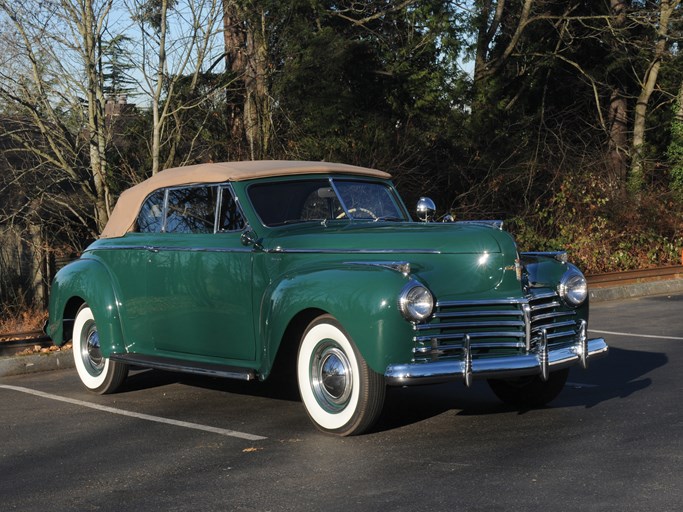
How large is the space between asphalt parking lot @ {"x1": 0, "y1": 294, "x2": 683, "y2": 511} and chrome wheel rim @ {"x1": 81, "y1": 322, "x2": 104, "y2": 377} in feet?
0.85

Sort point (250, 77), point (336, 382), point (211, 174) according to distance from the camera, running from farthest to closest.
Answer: point (250, 77) < point (211, 174) < point (336, 382)

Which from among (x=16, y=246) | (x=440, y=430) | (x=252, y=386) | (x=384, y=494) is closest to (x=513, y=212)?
(x=16, y=246)

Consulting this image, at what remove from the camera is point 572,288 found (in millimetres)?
6734

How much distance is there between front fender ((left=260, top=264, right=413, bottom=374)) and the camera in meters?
5.85

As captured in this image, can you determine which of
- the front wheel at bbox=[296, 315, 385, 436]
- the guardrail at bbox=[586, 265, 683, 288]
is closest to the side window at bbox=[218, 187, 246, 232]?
the front wheel at bbox=[296, 315, 385, 436]

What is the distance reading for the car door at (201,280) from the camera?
7008 mm

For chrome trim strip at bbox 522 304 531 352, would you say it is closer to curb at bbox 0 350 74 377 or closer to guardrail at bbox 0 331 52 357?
curb at bbox 0 350 74 377

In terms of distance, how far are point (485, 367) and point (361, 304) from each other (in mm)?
832

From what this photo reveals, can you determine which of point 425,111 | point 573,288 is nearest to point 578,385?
point 573,288

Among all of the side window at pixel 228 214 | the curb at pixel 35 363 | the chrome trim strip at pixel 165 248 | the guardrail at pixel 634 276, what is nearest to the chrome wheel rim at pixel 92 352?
the chrome trim strip at pixel 165 248

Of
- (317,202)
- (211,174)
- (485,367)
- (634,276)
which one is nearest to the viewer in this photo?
(485,367)

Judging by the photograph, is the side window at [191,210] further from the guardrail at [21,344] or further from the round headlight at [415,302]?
the guardrail at [21,344]

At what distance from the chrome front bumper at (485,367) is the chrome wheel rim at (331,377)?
1.38 feet

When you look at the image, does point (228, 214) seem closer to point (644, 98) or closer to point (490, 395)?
point (490, 395)
